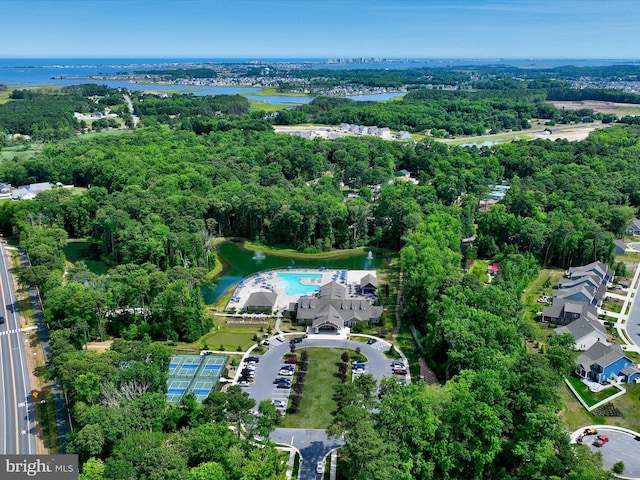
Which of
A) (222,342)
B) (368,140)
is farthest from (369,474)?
(368,140)

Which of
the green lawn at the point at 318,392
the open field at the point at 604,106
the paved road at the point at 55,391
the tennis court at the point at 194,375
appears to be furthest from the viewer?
the open field at the point at 604,106

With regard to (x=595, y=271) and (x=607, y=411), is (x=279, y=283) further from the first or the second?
(x=595, y=271)

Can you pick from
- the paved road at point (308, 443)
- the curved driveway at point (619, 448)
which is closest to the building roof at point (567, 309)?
the curved driveway at point (619, 448)

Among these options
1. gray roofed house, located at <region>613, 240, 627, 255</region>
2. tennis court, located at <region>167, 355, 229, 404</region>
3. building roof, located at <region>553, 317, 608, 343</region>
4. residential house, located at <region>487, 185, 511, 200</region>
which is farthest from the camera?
residential house, located at <region>487, 185, 511, 200</region>

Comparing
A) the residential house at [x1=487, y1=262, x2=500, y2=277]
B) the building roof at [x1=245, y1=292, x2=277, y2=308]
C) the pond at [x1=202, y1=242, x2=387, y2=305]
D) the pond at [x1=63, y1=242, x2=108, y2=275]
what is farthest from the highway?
the residential house at [x1=487, y1=262, x2=500, y2=277]

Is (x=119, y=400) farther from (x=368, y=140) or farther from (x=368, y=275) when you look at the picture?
(x=368, y=140)

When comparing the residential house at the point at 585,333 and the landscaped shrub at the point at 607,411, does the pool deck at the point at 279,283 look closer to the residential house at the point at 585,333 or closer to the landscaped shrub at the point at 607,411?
the residential house at the point at 585,333

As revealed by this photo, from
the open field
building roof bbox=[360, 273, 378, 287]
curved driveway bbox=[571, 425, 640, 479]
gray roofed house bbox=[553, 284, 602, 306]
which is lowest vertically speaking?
building roof bbox=[360, 273, 378, 287]

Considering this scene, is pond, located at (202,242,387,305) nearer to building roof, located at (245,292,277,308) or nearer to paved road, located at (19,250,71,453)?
building roof, located at (245,292,277,308)
